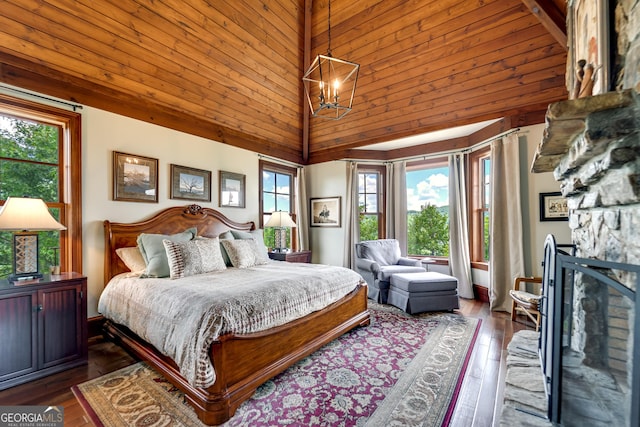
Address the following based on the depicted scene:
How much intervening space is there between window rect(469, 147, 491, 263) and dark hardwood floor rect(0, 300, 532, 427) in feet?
5.81

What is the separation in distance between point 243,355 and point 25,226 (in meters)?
2.03

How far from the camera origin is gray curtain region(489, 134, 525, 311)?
3.71 metres

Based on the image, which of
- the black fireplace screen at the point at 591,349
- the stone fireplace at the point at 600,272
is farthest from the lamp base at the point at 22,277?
the black fireplace screen at the point at 591,349

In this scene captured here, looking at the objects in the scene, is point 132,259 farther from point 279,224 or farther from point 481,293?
point 481,293

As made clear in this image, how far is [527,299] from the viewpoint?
10.0 ft

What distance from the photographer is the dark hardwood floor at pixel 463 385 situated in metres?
1.76

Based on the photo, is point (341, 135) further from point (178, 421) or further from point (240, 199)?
point (178, 421)

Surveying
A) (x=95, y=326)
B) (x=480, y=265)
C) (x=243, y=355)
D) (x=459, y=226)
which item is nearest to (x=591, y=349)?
(x=243, y=355)

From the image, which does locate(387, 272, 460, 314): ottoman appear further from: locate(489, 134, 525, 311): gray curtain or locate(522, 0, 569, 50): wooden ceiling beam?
locate(522, 0, 569, 50): wooden ceiling beam

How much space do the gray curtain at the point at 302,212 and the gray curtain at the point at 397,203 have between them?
1.61 m

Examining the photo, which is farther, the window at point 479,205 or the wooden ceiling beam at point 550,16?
the window at point 479,205

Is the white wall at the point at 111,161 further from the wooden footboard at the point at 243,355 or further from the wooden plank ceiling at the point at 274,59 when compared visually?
the wooden footboard at the point at 243,355

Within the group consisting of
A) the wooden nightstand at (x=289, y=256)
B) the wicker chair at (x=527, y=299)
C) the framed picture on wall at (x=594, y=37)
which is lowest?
the wicker chair at (x=527, y=299)

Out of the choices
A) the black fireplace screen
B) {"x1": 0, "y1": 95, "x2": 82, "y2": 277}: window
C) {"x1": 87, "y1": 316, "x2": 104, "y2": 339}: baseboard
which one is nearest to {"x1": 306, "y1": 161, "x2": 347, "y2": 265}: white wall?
{"x1": 87, "y1": 316, "x2": 104, "y2": 339}: baseboard
